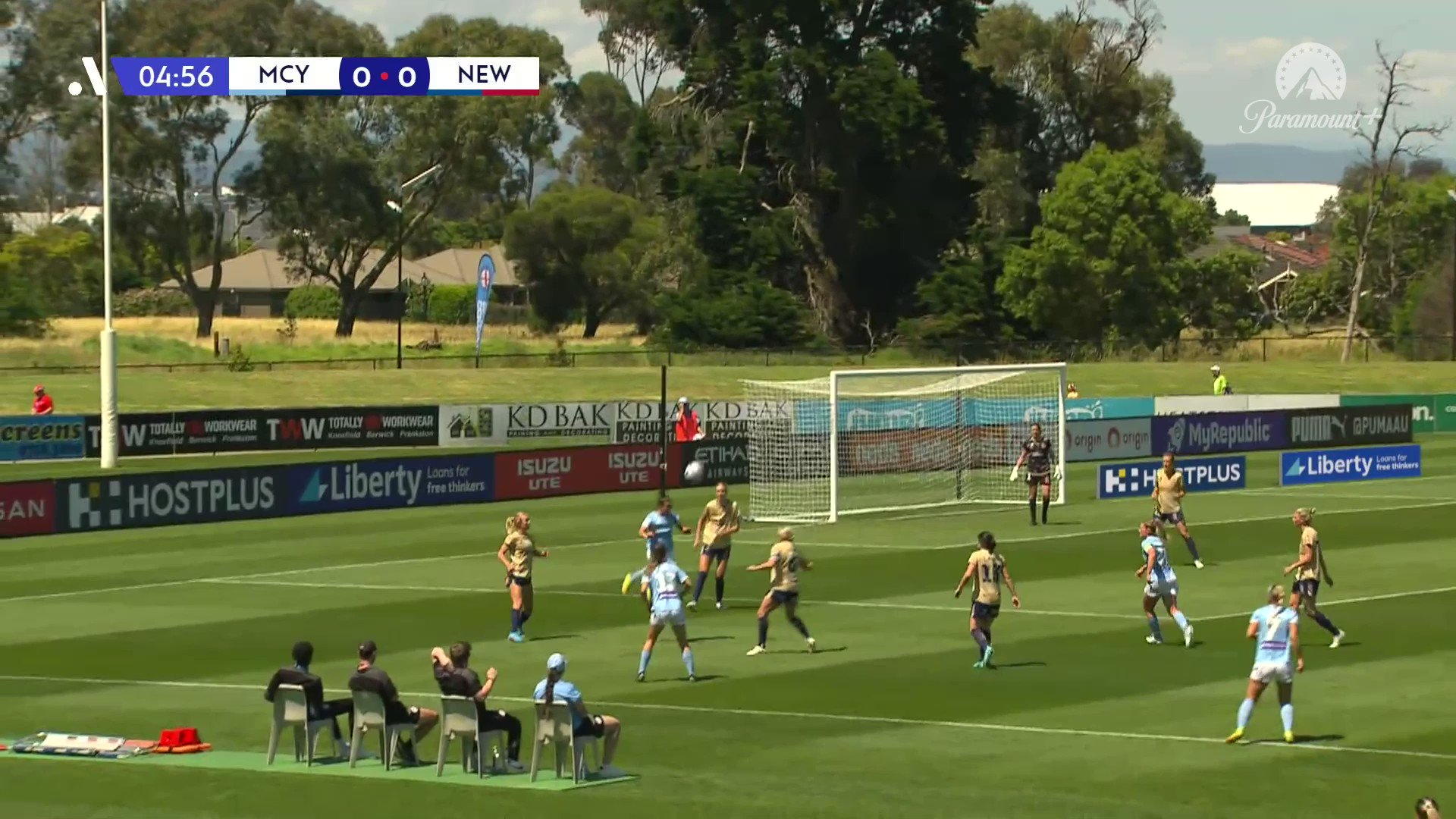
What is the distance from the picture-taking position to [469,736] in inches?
764

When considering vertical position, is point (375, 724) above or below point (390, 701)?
below

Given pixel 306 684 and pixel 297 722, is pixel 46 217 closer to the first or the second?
pixel 297 722

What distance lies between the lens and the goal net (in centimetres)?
4744

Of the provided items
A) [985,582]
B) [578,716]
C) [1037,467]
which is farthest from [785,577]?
[1037,467]

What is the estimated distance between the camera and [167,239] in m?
104

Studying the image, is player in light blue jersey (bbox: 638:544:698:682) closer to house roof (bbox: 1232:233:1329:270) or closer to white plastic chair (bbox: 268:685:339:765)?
white plastic chair (bbox: 268:685:339:765)

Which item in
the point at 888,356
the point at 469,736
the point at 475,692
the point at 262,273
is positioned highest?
the point at 262,273

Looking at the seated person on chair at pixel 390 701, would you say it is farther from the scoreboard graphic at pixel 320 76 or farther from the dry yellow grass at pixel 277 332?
the scoreboard graphic at pixel 320 76

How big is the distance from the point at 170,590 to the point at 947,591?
12921 mm

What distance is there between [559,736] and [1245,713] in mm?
6971

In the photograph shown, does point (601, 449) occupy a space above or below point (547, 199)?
below

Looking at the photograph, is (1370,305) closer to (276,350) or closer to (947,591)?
(276,350)

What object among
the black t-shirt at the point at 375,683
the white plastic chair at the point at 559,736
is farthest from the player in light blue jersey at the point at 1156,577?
the black t-shirt at the point at 375,683

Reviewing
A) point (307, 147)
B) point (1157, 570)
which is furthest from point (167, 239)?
point (1157, 570)
